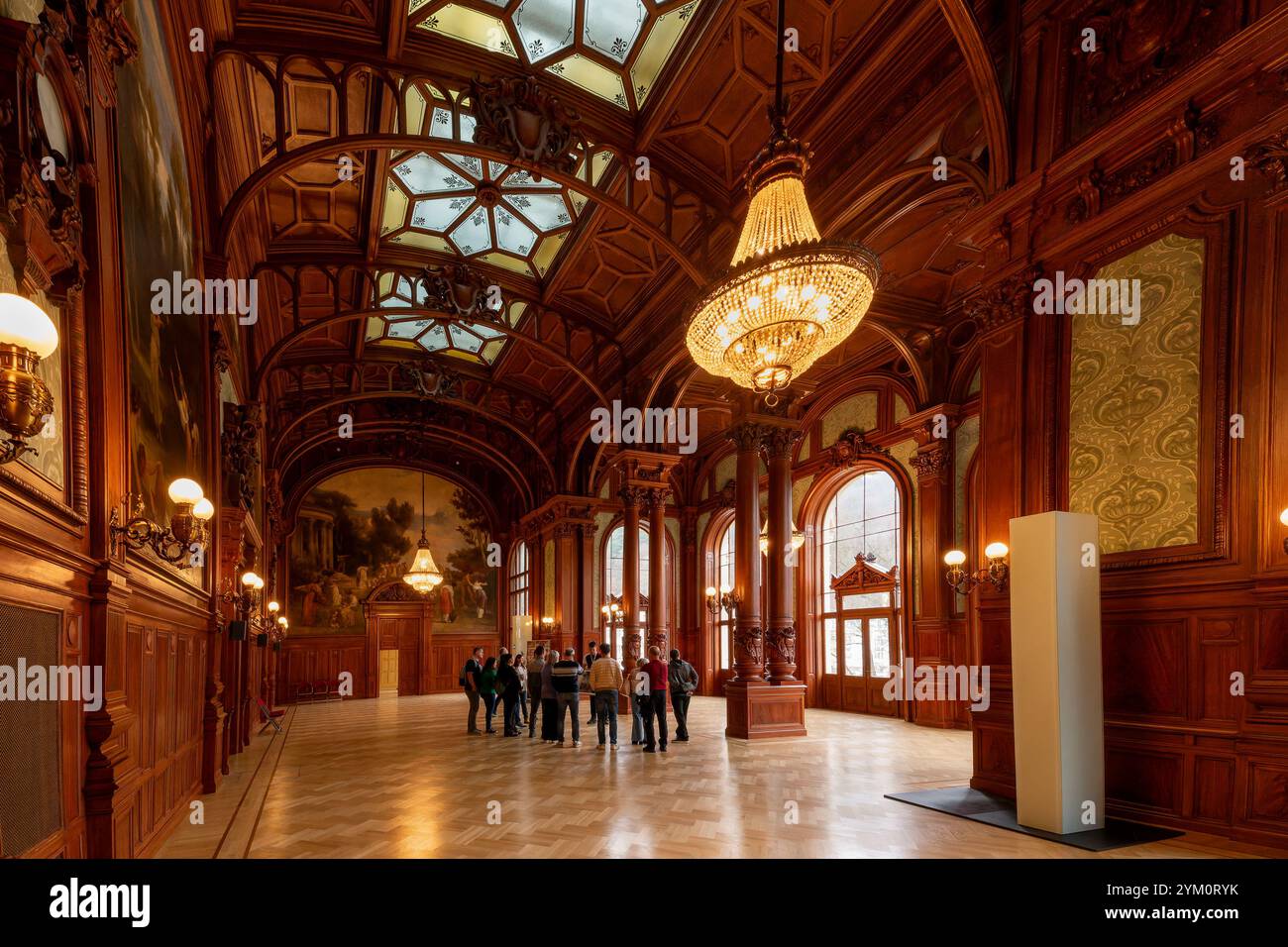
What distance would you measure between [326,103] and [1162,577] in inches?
354

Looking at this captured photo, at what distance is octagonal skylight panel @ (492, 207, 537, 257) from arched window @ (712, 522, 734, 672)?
1103 centimetres

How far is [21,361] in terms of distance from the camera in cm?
204

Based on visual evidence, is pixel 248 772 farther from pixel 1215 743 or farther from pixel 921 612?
pixel 921 612

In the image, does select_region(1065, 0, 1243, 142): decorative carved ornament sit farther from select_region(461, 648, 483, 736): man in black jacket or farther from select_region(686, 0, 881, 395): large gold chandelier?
select_region(461, 648, 483, 736): man in black jacket

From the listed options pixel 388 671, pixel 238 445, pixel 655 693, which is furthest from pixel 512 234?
pixel 388 671

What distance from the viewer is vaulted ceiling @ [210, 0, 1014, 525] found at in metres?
6.87

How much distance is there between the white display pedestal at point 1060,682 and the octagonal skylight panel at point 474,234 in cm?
872

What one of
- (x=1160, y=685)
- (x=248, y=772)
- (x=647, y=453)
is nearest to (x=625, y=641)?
(x=647, y=453)

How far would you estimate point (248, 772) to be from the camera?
27.2 ft

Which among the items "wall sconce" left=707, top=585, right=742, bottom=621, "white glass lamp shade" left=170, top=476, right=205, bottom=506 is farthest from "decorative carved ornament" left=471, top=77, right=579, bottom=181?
"wall sconce" left=707, top=585, right=742, bottom=621

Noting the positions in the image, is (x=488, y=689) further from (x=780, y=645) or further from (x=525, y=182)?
(x=525, y=182)

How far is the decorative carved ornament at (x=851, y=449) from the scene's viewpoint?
48.8ft

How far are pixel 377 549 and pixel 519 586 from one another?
4.47 m
